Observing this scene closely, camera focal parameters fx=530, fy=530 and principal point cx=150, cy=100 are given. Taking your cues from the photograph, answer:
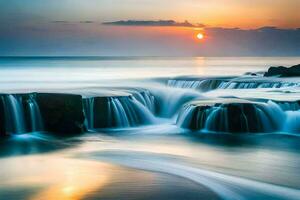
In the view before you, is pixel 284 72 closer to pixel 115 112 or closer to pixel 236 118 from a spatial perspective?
pixel 236 118

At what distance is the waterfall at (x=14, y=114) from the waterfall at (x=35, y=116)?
0.91 feet

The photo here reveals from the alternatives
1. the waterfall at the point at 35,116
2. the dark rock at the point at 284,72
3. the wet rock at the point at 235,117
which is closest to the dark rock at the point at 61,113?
the waterfall at the point at 35,116

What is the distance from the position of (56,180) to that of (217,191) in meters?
3.66

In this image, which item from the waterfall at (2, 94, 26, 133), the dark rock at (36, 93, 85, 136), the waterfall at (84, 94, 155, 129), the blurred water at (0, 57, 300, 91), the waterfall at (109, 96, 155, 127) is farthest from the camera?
the blurred water at (0, 57, 300, 91)

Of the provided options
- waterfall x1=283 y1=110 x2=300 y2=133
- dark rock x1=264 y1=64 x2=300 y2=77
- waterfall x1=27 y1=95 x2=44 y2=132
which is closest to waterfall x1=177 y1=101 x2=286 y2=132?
waterfall x1=283 y1=110 x2=300 y2=133

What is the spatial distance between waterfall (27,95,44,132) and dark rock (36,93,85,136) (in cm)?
13

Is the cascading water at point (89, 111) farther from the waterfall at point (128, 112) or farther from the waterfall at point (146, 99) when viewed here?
the waterfall at point (146, 99)

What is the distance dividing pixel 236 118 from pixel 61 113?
6.01 metres

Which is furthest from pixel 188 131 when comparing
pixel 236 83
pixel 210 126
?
pixel 236 83

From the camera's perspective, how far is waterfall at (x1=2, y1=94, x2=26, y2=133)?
58.2ft

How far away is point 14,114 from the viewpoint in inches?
707

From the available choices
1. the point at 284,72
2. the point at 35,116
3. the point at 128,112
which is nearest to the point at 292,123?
the point at 128,112

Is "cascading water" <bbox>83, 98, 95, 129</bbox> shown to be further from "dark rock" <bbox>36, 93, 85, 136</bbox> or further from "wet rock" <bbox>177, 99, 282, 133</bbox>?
"wet rock" <bbox>177, 99, 282, 133</bbox>

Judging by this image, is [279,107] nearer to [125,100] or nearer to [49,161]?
[125,100]
